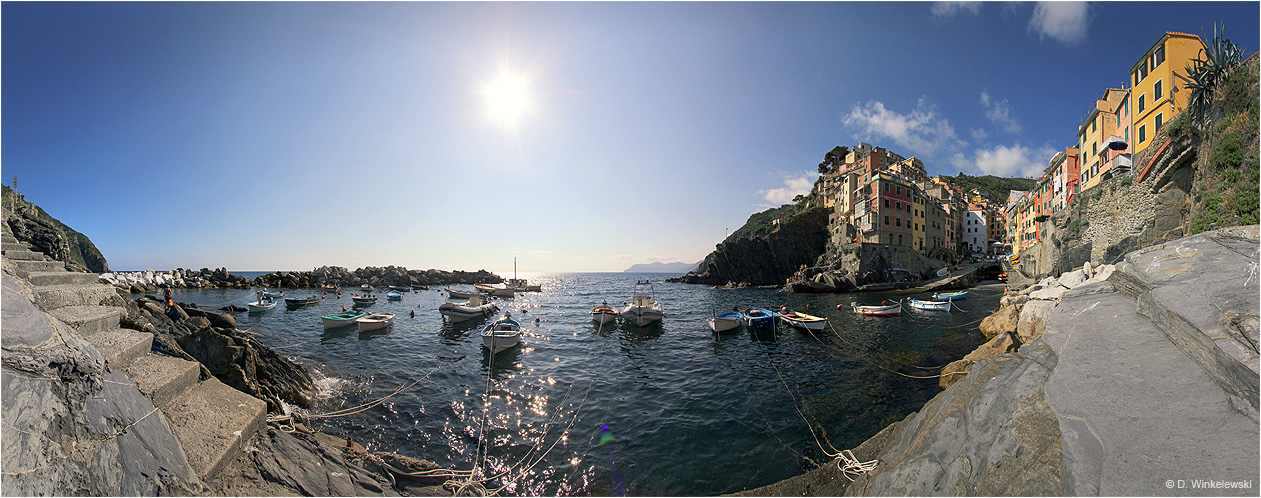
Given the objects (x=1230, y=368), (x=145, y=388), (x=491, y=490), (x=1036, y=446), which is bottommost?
(x=491, y=490)

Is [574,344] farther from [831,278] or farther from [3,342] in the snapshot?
[831,278]

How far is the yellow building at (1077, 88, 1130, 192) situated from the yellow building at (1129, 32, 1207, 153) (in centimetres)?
221

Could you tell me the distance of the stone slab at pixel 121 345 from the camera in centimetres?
496

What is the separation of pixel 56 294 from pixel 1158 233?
36.3m

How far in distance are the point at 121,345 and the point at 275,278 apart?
281 ft

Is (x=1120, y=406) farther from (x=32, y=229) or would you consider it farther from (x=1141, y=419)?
(x=32, y=229)

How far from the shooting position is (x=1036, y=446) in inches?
181

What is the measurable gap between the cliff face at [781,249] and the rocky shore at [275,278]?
6765 centimetres

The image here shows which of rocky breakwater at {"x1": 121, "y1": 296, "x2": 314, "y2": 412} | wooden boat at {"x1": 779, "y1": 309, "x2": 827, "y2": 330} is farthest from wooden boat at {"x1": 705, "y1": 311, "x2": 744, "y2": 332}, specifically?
rocky breakwater at {"x1": 121, "y1": 296, "x2": 314, "y2": 412}

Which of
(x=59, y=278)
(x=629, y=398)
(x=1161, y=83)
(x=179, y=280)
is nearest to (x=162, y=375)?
(x=59, y=278)

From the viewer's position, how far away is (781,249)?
2734 inches

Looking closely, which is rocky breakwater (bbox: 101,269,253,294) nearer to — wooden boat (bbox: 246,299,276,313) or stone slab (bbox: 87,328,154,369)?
wooden boat (bbox: 246,299,276,313)

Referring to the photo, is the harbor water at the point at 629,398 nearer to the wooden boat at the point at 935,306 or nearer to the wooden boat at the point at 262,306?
the wooden boat at the point at 935,306

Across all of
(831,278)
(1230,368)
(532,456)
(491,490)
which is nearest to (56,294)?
(491,490)
